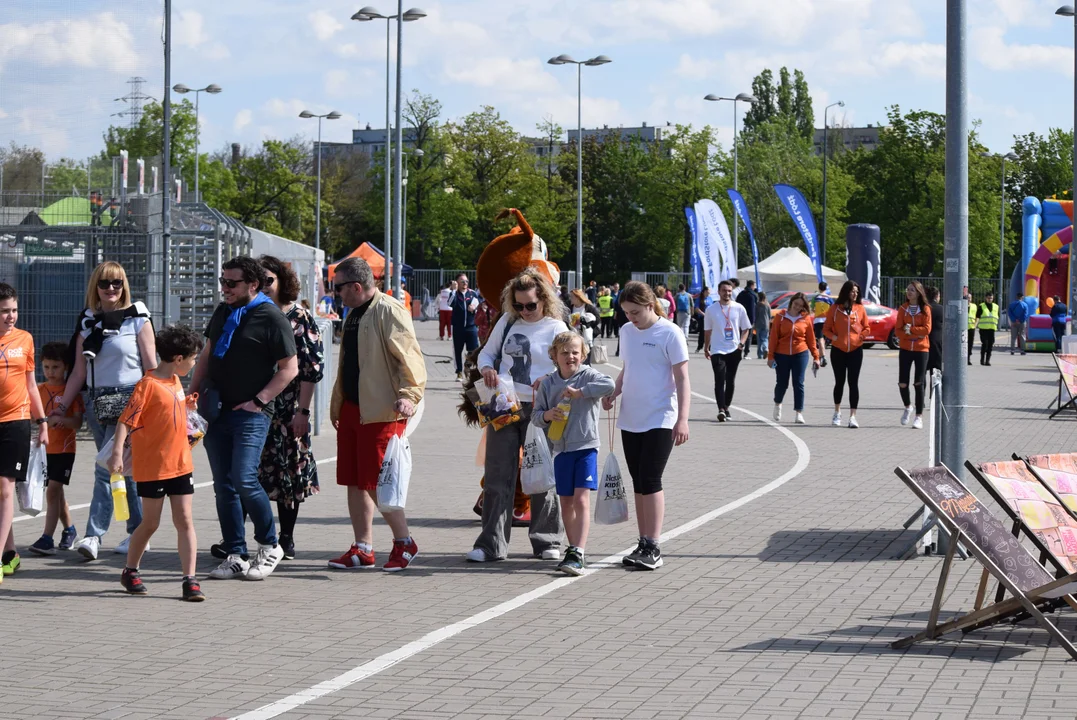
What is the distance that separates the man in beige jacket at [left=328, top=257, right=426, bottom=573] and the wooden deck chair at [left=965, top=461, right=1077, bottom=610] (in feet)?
10.1

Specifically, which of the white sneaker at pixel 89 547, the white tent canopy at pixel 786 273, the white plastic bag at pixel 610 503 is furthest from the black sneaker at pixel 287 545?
the white tent canopy at pixel 786 273

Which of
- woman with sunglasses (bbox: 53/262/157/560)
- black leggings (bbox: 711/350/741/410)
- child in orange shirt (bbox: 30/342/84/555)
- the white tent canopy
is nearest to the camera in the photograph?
woman with sunglasses (bbox: 53/262/157/560)

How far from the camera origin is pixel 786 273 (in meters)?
47.2

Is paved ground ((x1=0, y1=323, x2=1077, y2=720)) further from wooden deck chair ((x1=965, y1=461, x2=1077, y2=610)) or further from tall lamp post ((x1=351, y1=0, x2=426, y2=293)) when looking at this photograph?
tall lamp post ((x1=351, y1=0, x2=426, y2=293))

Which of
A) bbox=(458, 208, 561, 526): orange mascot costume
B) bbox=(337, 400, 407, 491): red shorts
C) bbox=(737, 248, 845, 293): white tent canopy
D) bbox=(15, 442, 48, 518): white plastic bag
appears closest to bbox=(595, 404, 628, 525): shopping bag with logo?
bbox=(337, 400, 407, 491): red shorts

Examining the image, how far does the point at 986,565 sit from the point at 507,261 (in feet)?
15.4

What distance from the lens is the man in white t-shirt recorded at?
722 inches

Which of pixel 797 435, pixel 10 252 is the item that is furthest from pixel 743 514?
pixel 10 252

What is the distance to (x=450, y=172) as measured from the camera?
71.2 metres

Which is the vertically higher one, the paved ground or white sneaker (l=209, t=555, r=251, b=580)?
white sneaker (l=209, t=555, r=251, b=580)

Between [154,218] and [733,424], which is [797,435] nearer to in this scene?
[733,424]

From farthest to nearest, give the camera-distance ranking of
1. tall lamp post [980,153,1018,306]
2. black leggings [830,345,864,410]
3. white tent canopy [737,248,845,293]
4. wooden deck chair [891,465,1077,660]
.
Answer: tall lamp post [980,153,1018,306] < white tent canopy [737,248,845,293] < black leggings [830,345,864,410] < wooden deck chair [891,465,1077,660]

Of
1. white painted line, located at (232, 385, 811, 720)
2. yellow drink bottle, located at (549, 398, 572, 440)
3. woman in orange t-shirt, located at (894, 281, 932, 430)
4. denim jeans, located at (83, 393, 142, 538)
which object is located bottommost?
white painted line, located at (232, 385, 811, 720)

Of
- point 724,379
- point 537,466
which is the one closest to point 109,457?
point 537,466
